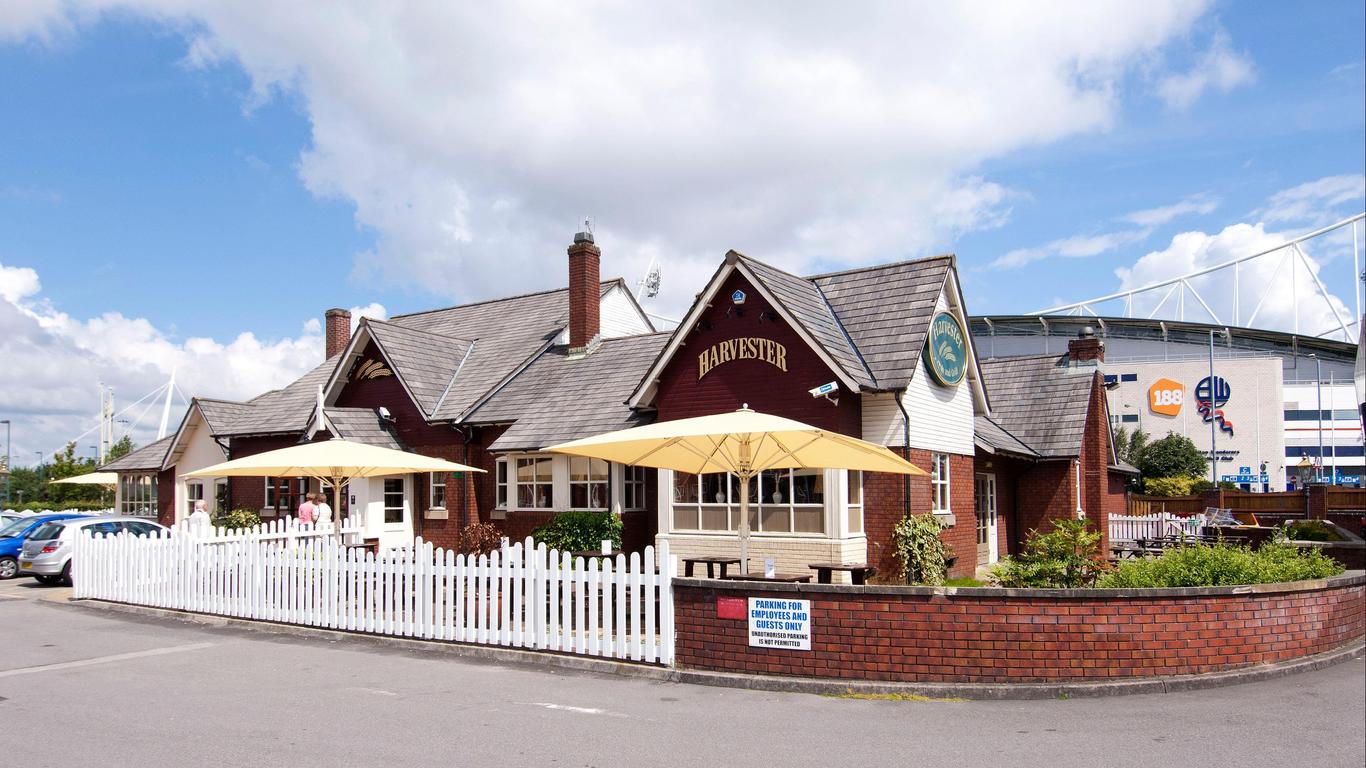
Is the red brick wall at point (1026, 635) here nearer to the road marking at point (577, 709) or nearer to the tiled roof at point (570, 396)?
the road marking at point (577, 709)

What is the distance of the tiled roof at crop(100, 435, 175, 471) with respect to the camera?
30656 millimetres

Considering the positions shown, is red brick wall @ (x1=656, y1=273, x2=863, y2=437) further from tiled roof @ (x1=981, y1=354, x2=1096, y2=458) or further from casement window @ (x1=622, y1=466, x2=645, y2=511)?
tiled roof @ (x1=981, y1=354, x2=1096, y2=458)

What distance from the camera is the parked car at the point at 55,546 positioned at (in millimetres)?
20812

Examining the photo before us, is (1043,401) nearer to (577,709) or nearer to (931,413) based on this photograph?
(931,413)

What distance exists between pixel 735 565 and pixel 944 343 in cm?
579

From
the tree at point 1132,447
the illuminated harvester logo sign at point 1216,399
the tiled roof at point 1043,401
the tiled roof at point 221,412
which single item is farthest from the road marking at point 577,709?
the illuminated harvester logo sign at point 1216,399

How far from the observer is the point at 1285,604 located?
32.8ft

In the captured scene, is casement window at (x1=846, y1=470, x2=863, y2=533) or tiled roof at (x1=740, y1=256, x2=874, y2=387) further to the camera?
casement window at (x1=846, y1=470, x2=863, y2=533)

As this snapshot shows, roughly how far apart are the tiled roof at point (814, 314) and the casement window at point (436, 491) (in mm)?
9933

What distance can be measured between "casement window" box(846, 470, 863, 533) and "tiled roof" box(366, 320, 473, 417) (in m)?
11.3

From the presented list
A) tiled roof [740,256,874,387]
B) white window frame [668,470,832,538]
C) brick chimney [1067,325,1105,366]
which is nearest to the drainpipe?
tiled roof [740,256,874,387]

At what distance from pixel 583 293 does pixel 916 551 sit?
38.2ft

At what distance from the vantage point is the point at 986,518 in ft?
76.9

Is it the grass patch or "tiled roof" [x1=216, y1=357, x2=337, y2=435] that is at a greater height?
"tiled roof" [x1=216, y1=357, x2=337, y2=435]
